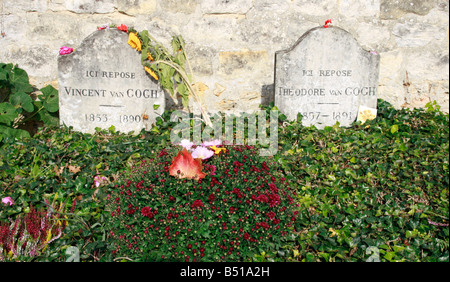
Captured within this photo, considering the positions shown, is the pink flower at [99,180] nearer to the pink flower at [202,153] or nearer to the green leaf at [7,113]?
the pink flower at [202,153]

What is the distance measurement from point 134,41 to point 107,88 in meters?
0.54

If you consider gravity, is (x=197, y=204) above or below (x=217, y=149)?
below

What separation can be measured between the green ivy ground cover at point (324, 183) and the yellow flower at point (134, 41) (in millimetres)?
717

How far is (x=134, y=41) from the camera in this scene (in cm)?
354

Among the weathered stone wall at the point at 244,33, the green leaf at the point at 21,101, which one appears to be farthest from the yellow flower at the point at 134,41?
the green leaf at the point at 21,101

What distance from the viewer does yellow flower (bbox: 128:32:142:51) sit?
3.54 metres

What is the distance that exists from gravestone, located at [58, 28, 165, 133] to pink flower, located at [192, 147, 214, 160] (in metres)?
1.30

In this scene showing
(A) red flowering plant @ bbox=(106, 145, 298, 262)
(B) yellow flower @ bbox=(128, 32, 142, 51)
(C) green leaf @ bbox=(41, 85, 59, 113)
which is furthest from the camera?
(C) green leaf @ bbox=(41, 85, 59, 113)

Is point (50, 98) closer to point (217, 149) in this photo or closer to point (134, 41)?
point (134, 41)

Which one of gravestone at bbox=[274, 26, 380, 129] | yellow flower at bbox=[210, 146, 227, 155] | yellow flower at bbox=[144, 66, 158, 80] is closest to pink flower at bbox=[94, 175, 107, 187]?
yellow flower at bbox=[210, 146, 227, 155]

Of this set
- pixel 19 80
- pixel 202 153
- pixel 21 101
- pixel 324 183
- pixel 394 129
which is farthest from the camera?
pixel 19 80

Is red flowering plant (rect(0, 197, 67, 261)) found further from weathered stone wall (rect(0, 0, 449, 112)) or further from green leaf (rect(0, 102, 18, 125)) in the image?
weathered stone wall (rect(0, 0, 449, 112))

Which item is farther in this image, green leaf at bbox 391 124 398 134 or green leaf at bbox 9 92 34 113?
green leaf at bbox 9 92 34 113

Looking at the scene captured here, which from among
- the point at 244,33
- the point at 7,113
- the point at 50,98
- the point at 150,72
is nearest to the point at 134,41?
the point at 150,72
